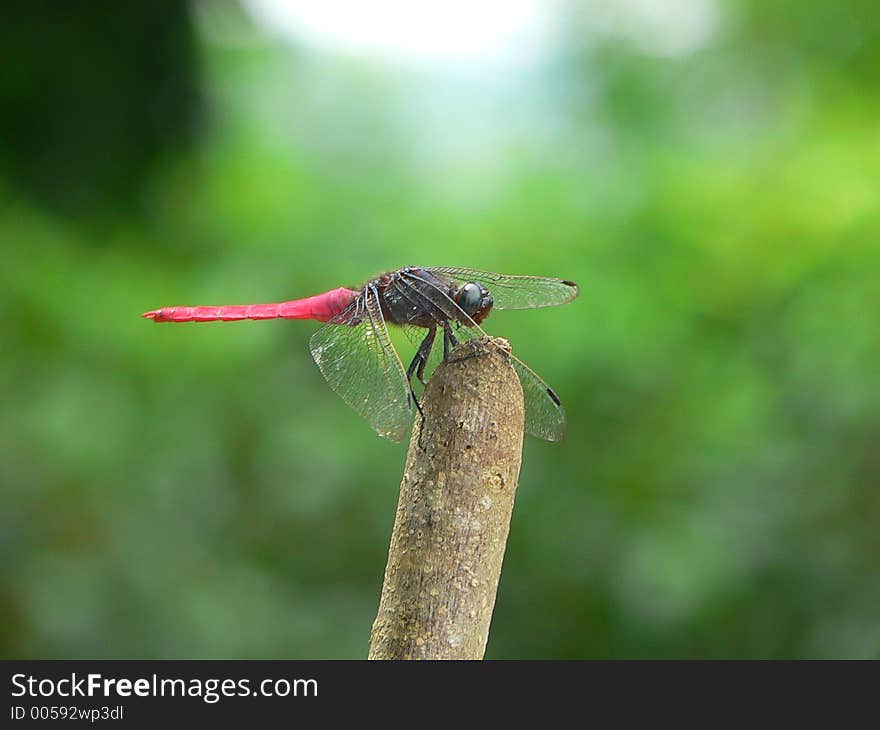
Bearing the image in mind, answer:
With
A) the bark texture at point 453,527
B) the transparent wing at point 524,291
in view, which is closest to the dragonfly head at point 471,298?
the transparent wing at point 524,291

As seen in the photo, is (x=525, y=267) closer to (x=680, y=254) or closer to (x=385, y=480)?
(x=680, y=254)

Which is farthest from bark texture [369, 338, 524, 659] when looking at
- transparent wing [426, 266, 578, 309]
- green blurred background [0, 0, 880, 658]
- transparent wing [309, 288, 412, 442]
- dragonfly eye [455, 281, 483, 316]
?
green blurred background [0, 0, 880, 658]

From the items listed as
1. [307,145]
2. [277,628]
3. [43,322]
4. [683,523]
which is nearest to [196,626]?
[277,628]

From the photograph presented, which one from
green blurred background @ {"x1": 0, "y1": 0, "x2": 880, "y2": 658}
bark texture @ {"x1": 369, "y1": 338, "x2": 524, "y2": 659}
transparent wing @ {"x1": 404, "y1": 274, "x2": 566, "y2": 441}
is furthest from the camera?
green blurred background @ {"x1": 0, "y1": 0, "x2": 880, "y2": 658}

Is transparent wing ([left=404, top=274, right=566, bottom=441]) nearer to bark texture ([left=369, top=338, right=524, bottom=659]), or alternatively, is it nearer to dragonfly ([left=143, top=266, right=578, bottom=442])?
dragonfly ([left=143, top=266, right=578, bottom=442])

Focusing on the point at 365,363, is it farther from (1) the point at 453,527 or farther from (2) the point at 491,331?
(2) the point at 491,331

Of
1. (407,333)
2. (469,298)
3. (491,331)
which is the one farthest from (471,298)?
(491,331)
